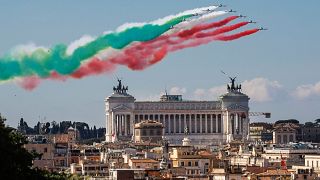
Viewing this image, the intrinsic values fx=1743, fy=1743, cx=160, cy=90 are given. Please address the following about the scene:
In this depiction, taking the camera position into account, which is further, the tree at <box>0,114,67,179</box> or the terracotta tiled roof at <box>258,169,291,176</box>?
the terracotta tiled roof at <box>258,169,291,176</box>

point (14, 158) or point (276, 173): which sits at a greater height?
point (276, 173)

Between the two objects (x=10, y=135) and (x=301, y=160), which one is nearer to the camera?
(x=10, y=135)

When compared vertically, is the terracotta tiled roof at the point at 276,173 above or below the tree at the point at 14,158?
above

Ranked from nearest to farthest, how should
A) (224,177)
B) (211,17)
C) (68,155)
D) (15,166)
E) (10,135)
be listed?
(15,166)
(10,135)
(211,17)
(224,177)
(68,155)

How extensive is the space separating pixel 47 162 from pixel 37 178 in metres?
75.7

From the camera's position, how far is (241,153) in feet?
594

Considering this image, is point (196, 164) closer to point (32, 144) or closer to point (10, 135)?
point (32, 144)

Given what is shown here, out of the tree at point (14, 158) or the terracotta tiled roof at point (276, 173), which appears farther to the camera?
the terracotta tiled roof at point (276, 173)

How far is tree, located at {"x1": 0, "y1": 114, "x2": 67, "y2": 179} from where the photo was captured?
71.1 m

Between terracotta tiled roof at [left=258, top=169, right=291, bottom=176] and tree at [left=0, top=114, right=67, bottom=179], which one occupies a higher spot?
terracotta tiled roof at [left=258, top=169, right=291, bottom=176]

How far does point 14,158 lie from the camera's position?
240ft

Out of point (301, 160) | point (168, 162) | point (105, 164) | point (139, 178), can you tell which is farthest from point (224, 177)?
point (301, 160)

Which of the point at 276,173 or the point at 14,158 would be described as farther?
the point at 276,173

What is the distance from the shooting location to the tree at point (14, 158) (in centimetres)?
7112
